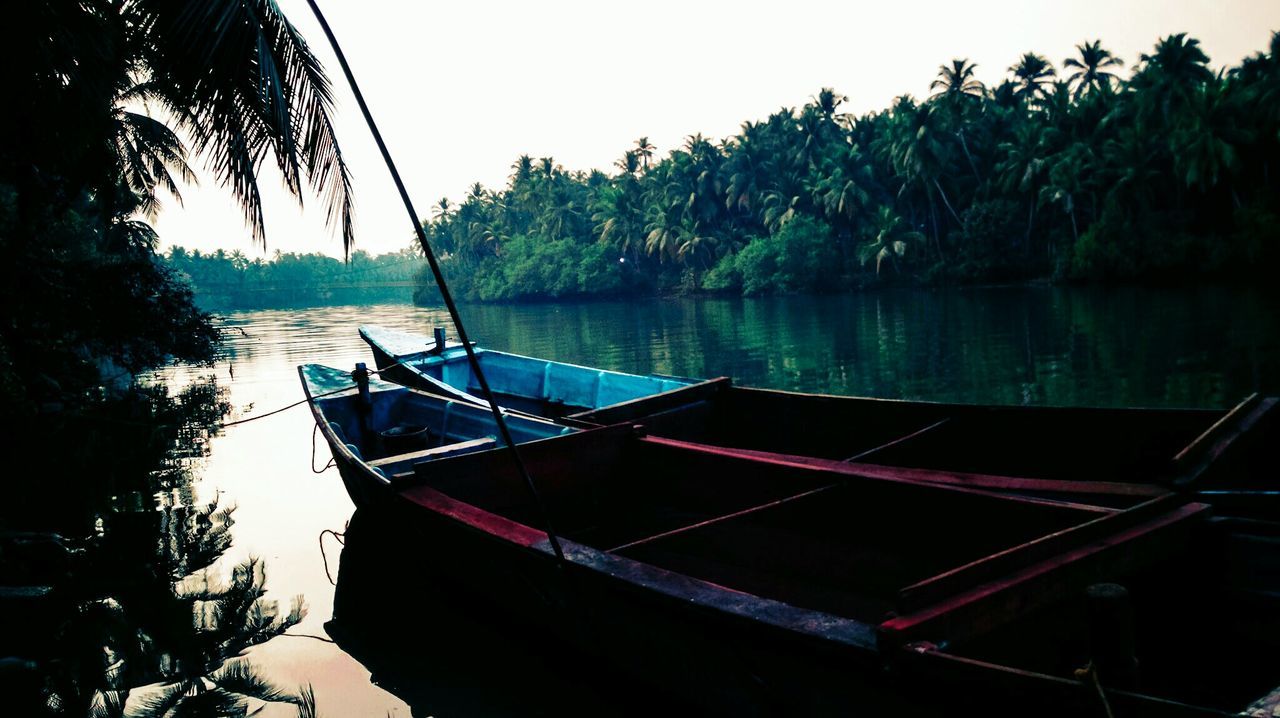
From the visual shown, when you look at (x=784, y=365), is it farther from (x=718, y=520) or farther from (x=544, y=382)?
(x=718, y=520)

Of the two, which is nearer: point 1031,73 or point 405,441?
point 405,441

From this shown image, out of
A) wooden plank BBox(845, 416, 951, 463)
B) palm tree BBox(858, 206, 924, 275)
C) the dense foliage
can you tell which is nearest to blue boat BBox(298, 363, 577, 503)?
wooden plank BBox(845, 416, 951, 463)

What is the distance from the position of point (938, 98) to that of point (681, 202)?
65.1 ft

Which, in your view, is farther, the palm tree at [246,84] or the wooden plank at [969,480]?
the palm tree at [246,84]

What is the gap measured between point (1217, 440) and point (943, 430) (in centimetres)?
163

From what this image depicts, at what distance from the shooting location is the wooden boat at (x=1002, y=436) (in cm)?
369

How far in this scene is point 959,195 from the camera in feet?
151

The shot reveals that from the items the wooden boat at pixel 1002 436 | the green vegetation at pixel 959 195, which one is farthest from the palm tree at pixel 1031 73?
the wooden boat at pixel 1002 436

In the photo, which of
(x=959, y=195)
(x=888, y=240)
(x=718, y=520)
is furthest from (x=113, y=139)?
(x=959, y=195)

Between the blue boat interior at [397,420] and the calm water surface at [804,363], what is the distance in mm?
918

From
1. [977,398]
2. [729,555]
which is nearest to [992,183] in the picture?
[977,398]

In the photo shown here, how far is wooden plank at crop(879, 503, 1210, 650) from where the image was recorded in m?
2.46

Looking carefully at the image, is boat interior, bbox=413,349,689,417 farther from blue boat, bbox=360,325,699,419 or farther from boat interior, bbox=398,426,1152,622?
boat interior, bbox=398,426,1152,622

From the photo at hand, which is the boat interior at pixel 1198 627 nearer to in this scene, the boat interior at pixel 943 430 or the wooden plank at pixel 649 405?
the boat interior at pixel 943 430
